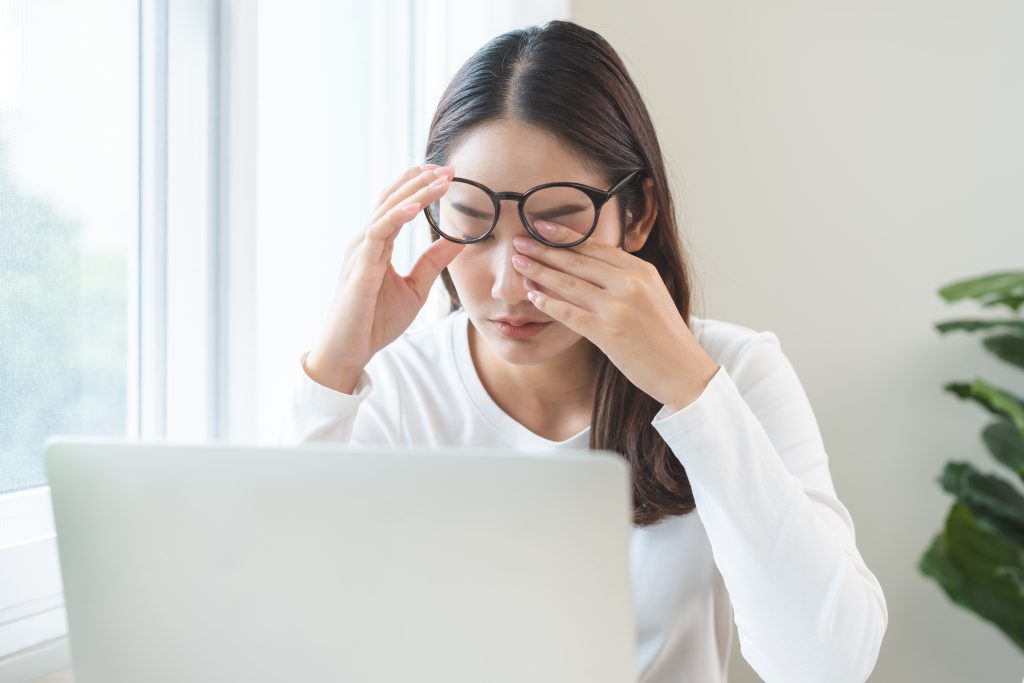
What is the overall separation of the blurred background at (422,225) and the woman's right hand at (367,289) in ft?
0.98

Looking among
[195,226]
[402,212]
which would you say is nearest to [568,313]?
[402,212]

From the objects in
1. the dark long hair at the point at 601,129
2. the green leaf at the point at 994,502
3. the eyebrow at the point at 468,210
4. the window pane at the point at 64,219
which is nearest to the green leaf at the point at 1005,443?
the green leaf at the point at 994,502

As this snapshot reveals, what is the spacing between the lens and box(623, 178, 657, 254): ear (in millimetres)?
1168

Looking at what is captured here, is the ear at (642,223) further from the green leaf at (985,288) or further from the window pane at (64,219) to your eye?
the window pane at (64,219)

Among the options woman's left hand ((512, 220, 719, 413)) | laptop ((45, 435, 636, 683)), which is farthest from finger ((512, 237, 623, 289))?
laptop ((45, 435, 636, 683))

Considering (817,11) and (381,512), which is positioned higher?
(817,11)

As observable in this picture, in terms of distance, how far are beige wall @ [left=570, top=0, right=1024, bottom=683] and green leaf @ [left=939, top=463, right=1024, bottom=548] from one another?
0.94 m

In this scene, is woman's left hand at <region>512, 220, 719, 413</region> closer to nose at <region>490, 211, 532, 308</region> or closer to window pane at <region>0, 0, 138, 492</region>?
nose at <region>490, 211, 532, 308</region>

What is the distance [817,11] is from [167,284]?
1.64m

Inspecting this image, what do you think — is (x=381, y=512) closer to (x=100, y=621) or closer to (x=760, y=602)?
(x=100, y=621)

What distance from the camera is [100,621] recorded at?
573 millimetres

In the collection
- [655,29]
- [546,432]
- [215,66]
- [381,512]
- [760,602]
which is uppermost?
[655,29]

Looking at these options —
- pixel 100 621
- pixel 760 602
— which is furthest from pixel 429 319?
pixel 100 621

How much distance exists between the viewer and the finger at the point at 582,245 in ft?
3.37
